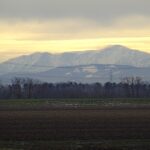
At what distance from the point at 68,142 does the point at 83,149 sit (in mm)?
3733

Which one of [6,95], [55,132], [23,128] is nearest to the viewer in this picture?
[55,132]

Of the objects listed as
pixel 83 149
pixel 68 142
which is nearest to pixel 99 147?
pixel 83 149

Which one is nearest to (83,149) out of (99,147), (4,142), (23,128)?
(99,147)

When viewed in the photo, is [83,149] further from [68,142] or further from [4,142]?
[4,142]

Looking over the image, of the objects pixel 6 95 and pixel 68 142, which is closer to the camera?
pixel 68 142

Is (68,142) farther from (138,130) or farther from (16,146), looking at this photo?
(138,130)

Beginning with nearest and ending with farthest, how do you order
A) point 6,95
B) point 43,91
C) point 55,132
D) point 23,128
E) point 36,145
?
point 36,145 < point 55,132 < point 23,128 < point 6,95 < point 43,91

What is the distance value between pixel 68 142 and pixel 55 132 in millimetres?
7083

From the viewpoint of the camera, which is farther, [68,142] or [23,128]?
[23,128]

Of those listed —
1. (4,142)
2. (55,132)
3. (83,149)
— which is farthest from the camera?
(55,132)

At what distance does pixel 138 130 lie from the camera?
135 ft

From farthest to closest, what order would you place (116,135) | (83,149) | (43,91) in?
(43,91)
(116,135)
(83,149)

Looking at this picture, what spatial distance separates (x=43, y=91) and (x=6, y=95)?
22.9 m

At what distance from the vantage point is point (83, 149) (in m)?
30.0
